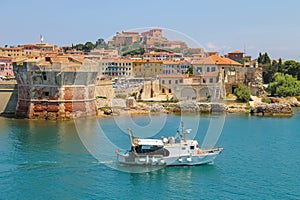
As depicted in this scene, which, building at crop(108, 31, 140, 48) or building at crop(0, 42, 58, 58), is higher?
building at crop(0, 42, 58, 58)

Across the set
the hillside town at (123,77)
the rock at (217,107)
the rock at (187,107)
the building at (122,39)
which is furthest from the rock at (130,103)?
the building at (122,39)

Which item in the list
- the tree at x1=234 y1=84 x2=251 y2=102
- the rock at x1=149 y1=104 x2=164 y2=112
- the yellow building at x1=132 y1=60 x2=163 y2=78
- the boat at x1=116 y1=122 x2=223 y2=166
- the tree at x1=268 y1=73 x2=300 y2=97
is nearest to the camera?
the boat at x1=116 y1=122 x2=223 y2=166

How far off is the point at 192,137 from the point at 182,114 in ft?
42.8

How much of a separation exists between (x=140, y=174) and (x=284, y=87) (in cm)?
3376

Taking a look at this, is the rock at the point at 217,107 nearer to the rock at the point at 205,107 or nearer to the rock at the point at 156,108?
the rock at the point at 205,107

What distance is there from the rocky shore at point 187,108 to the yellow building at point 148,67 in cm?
655

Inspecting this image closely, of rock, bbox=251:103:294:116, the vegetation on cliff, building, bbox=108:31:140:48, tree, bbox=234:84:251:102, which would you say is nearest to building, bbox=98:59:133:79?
tree, bbox=234:84:251:102

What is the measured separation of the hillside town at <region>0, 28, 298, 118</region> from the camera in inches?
1123

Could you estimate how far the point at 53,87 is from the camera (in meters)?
37.6

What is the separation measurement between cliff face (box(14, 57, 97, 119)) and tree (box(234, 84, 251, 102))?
16508 mm

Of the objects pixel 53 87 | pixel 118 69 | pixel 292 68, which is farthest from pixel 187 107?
pixel 292 68

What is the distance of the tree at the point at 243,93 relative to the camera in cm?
4656

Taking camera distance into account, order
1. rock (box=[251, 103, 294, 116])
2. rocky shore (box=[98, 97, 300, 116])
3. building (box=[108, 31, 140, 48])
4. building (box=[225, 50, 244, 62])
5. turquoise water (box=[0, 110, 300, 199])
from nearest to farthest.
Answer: turquoise water (box=[0, 110, 300, 199])
building (box=[108, 31, 140, 48])
rocky shore (box=[98, 97, 300, 116])
rock (box=[251, 103, 294, 116])
building (box=[225, 50, 244, 62])

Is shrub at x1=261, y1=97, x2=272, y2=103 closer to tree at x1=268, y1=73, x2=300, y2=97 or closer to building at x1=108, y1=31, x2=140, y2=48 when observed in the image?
tree at x1=268, y1=73, x2=300, y2=97
